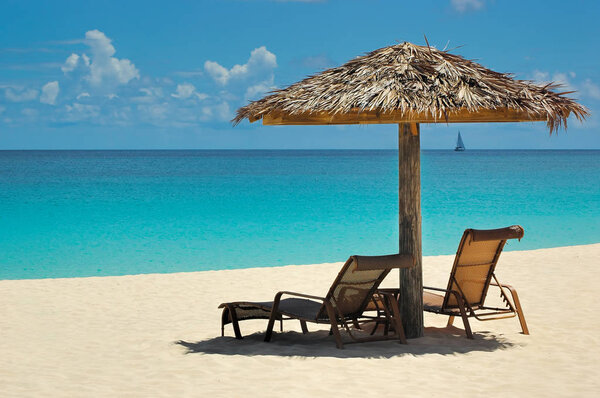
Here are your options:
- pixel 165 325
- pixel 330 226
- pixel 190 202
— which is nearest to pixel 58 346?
pixel 165 325

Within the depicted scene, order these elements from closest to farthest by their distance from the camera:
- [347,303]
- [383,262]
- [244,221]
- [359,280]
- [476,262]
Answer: [383,262], [359,280], [347,303], [476,262], [244,221]

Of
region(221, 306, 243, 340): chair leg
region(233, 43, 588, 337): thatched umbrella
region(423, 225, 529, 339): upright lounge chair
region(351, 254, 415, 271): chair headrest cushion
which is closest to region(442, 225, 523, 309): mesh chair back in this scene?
region(423, 225, 529, 339): upright lounge chair

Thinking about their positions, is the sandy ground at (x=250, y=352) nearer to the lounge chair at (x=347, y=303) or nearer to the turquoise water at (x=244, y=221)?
the lounge chair at (x=347, y=303)

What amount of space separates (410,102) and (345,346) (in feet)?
5.27

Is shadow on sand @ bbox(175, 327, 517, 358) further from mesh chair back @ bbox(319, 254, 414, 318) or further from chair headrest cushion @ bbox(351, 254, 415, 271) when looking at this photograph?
chair headrest cushion @ bbox(351, 254, 415, 271)

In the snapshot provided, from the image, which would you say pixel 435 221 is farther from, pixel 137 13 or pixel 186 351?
pixel 137 13

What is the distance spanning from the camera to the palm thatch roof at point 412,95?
15.3 ft

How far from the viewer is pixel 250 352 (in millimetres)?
4918

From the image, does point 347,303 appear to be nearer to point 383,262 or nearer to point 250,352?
point 383,262

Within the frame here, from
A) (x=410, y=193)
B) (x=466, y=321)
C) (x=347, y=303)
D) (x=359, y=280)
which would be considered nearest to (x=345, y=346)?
(x=347, y=303)

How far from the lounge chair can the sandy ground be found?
0.18 m

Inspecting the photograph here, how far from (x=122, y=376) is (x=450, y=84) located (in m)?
2.62

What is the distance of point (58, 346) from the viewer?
215 inches

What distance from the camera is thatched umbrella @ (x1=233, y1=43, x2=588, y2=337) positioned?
15.4ft
